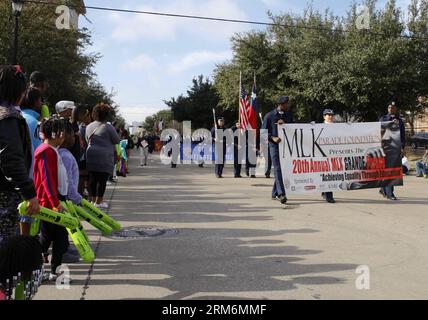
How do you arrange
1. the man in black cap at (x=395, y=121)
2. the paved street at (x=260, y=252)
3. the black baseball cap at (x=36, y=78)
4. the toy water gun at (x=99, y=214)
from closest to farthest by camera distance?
1. the paved street at (x=260, y=252)
2. the black baseball cap at (x=36, y=78)
3. the toy water gun at (x=99, y=214)
4. the man in black cap at (x=395, y=121)

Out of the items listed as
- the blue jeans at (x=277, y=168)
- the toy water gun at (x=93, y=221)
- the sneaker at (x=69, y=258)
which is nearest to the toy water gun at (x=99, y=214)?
the toy water gun at (x=93, y=221)

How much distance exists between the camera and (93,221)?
5.82m

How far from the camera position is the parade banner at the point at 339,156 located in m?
9.42

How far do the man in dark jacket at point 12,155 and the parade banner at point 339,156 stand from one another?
6418mm

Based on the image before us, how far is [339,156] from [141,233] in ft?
16.2

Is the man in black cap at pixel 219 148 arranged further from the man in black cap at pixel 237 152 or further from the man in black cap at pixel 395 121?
the man in black cap at pixel 395 121

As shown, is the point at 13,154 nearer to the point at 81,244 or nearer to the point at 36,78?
the point at 81,244

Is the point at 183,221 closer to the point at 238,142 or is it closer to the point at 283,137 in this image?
the point at 283,137

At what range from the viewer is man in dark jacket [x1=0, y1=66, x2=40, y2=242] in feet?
10.6

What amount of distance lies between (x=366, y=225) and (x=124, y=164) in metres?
10.5

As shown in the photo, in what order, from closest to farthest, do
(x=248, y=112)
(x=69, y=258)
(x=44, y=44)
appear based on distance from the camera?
(x=69, y=258) < (x=248, y=112) < (x=44, y=44)

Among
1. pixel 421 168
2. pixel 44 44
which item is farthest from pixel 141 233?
pixel 44 44

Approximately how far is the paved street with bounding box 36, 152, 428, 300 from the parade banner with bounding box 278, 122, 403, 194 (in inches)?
15.6
